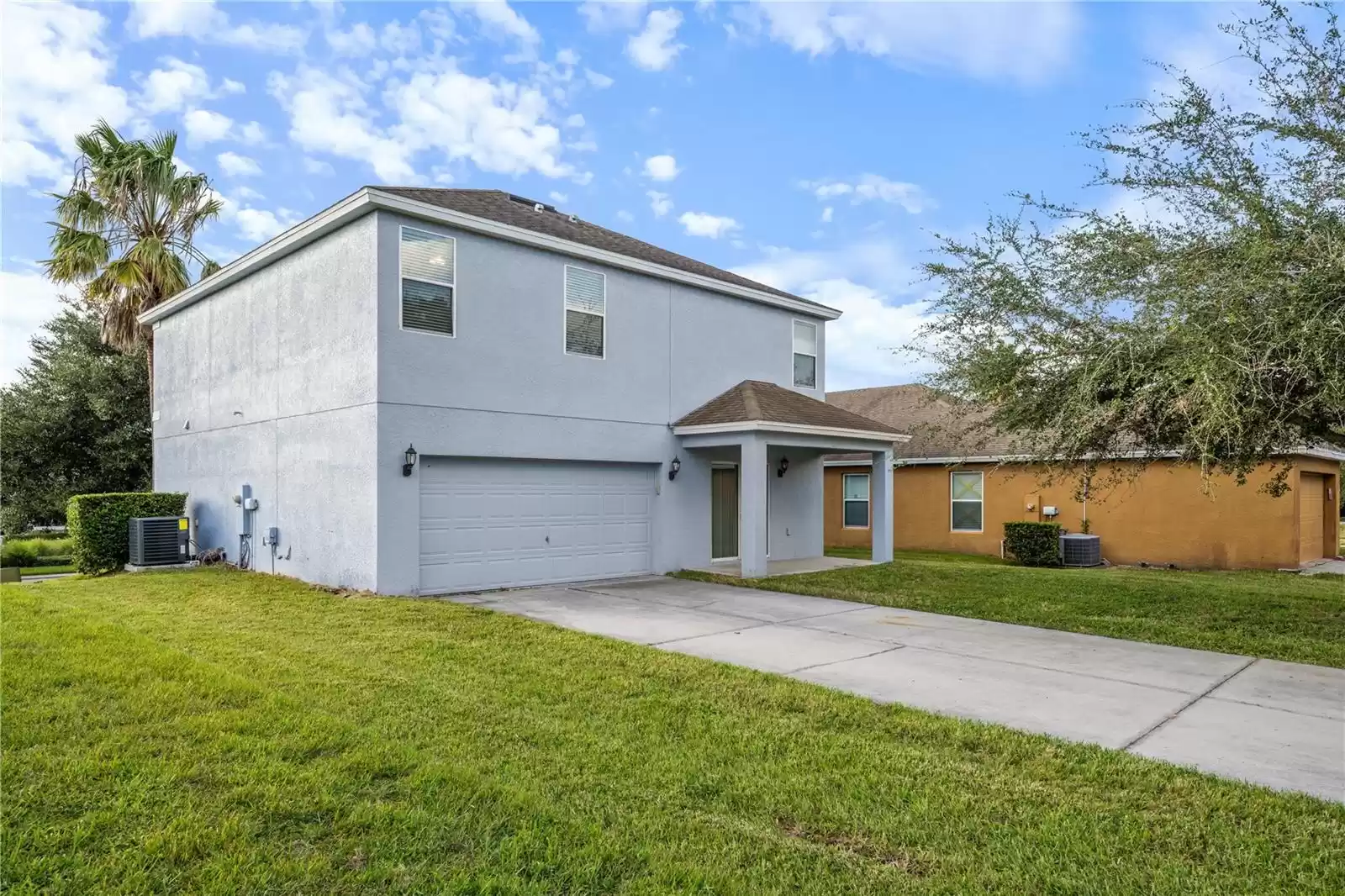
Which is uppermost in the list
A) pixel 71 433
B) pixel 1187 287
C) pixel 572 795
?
pixel 1187 287

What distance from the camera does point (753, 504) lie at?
12.7 meters

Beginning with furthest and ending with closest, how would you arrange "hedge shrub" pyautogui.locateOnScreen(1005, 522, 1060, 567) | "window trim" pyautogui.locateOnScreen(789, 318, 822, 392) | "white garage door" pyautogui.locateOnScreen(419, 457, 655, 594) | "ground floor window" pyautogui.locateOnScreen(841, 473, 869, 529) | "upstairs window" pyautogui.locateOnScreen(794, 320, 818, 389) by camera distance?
1. "ground floor window" pyautogui.locateOnScreen(841, 473, 869, 529)
2. "hedge shrub" pyautogui.locateOnScreen(1005, 522, 1060, 567)
3. "upstairs window" pyautogui.locateOnScreen(794, 320, 818, 389)
4. "window trim" pyautogui.locateOnScreen(789, 318, 822, 392)
5. "white garage door" pyautogui.locateOnScreen(419, 457, 655, 594)

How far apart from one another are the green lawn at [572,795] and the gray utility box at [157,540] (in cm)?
762

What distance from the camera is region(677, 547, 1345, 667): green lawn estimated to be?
26.6 feet

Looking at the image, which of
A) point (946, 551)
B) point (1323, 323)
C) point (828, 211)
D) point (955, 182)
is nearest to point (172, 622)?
point (1323, 323)

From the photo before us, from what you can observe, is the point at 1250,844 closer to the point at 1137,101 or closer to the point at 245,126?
the point at 1137,101

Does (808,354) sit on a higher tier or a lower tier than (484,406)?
higher

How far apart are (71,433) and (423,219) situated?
1709cm

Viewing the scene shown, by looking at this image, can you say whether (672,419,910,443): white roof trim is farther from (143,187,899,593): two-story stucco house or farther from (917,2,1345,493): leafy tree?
(917,2,1345,493): leafy tree

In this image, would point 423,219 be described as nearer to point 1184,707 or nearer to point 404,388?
point 404,388

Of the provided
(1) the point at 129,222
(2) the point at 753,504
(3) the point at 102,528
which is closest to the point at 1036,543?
(2) the point at 753,504

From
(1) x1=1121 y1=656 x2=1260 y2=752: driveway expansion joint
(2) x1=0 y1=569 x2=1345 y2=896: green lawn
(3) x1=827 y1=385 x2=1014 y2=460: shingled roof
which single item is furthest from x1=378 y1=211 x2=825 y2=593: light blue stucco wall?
(1) x1=1121 y1=656 x2=1260 y2=752: driveway expansion joint

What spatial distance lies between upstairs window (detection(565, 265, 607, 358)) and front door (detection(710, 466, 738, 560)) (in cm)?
363

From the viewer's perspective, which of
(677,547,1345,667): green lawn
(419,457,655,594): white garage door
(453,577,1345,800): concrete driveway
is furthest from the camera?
(419,457,655,594): white garage door
